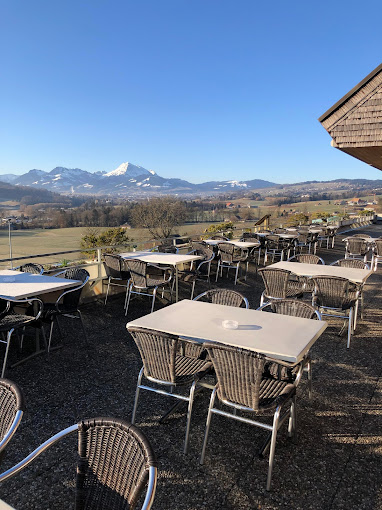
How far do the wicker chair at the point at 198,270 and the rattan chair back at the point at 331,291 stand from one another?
6.88ft

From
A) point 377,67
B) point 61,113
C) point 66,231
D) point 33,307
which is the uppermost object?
point 61,113

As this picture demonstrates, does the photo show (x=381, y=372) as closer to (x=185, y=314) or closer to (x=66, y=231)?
(x=185, y=314)

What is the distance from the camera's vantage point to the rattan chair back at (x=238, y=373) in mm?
1909

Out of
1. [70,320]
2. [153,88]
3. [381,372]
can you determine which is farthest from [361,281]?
[153,88]

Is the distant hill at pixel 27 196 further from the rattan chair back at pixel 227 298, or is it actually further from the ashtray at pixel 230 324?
the ashtray at pixel 230 324

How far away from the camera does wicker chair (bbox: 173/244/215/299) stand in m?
5.88

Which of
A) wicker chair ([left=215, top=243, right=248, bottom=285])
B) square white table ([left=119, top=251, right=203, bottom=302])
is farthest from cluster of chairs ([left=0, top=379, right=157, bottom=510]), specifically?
wicker chair ([left=215, top=243, right=248, bottom=285])

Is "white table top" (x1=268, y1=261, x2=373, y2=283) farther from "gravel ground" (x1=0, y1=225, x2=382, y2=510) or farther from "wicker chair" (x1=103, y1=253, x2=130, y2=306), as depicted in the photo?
"wicker chair" (x1=103, y1=253, x2=130, y2=306)

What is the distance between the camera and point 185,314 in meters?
2.82

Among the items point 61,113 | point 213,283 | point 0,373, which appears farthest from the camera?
point 61,113

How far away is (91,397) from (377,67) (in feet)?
20.7

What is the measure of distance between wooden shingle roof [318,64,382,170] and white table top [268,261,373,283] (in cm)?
223

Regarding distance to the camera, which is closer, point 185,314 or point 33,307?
point 185,314

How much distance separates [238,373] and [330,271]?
3.26m
